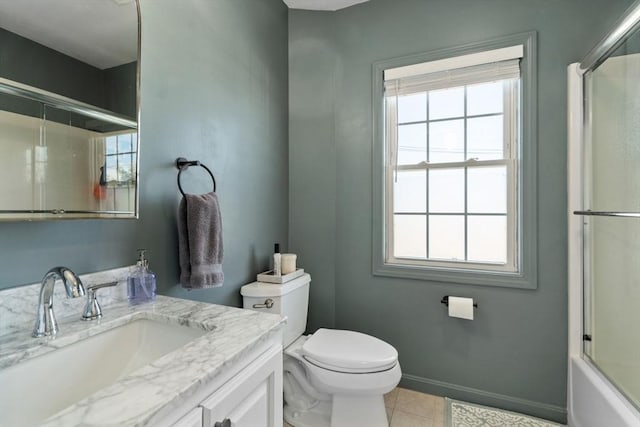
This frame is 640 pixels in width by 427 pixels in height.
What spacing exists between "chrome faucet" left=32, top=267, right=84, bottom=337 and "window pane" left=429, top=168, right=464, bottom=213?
1.79 metres

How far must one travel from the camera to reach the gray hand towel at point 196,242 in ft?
3.93

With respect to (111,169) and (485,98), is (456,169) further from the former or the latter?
(111,169)

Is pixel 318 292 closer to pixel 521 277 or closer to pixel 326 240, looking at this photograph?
pixel 326 240

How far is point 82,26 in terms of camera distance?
3.06 feet

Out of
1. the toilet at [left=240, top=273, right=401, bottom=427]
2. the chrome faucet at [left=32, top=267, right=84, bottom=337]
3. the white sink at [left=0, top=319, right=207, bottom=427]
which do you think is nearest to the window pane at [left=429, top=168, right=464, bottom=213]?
the toilet at [left=240, top=273, right=401, bottom=427]

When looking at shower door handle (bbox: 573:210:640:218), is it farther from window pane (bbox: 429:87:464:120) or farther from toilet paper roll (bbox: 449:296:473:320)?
window pane (bbox: 429:87:464:120)

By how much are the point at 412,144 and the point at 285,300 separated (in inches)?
49.9

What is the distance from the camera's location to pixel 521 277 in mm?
1686

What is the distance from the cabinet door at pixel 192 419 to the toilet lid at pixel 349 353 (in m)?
0.91

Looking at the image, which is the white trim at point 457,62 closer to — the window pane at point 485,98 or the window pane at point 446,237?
the window pane at point 485,98

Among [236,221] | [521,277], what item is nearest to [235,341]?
[236,221]

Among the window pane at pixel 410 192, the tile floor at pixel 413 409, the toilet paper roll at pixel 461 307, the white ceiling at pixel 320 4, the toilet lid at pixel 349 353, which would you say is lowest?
the tile floor at pixel 413 409

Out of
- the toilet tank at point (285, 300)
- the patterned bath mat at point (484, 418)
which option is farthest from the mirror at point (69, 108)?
the patterned bath mat at point (484, 418)

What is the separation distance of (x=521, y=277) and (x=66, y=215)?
2.06 m
